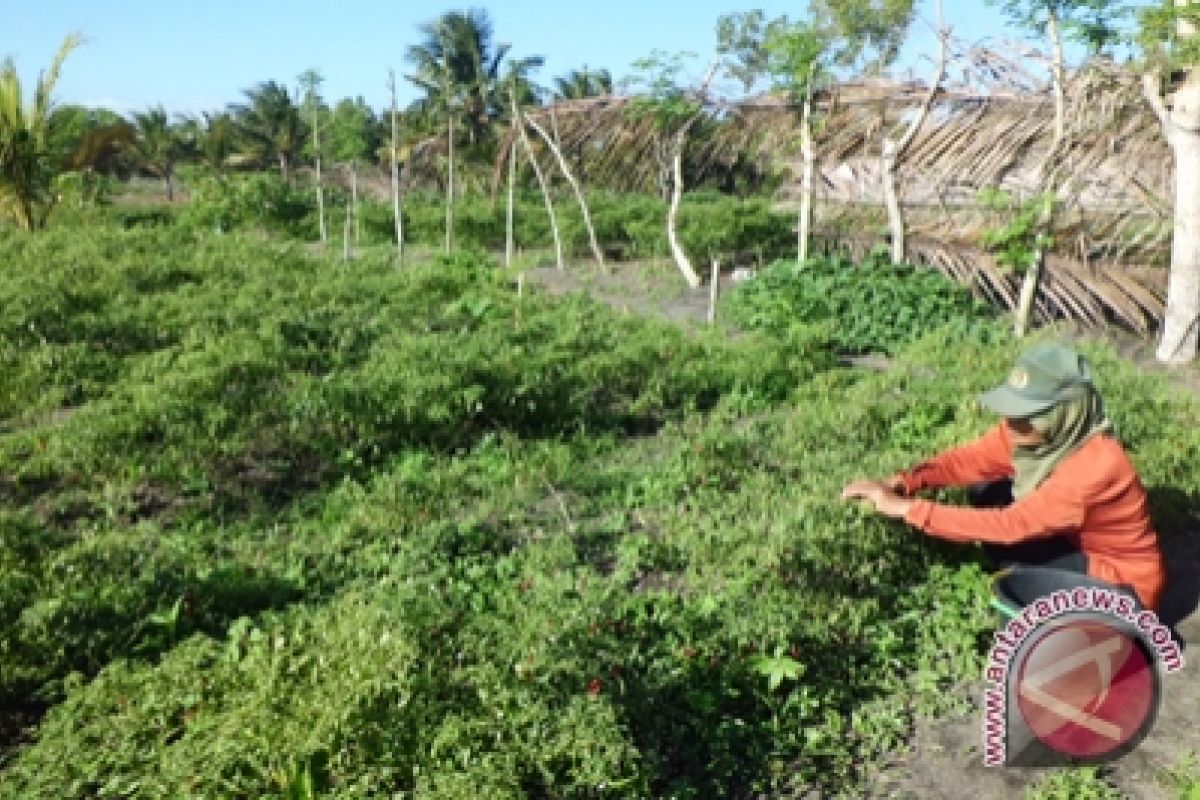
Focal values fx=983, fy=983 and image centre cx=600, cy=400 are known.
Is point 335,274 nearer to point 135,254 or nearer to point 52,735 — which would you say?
point 135,254

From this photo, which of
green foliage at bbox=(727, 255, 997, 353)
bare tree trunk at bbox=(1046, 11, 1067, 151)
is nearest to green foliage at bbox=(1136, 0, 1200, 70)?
bare tree trunk at bbox=(1046, 11, 1067, 151)

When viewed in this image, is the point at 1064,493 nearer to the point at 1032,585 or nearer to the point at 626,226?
the point at 1032,585

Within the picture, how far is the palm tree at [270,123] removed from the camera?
31703 millimetres

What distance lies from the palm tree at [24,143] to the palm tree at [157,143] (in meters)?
17.7

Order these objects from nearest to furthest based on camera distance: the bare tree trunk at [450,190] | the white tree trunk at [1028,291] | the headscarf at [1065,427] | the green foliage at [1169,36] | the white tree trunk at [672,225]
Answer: the headscarf at [1065,427] < the green foliage at [1169,36] < the white tree trunk at [1028,291] < the white tree trunk at [672,225] < the bare tree trunk at [450,190]

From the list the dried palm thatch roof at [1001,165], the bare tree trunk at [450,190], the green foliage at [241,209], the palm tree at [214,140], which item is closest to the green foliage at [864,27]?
the dried palm thatch roof at [1001,165]

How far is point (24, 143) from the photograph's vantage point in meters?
13.3

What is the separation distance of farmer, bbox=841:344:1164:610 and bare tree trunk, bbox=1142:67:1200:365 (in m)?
5.27

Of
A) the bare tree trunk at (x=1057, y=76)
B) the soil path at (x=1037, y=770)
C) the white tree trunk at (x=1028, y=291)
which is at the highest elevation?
the bare tree trunk at (x=1057, y=76)

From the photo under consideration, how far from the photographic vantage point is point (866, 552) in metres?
3.89

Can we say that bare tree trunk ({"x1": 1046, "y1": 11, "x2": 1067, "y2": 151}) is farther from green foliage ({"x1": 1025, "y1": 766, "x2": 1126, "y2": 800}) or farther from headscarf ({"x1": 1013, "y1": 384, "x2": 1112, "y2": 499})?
green foliage ({"x1": 1025, "y1": 766, "x2": 1126, "y2": 800})

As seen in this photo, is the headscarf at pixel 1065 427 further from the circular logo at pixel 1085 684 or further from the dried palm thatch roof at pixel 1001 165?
the dried palm thatch roof at pixel 1001 165

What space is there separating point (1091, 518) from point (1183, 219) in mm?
5528

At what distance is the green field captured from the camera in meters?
2.73
